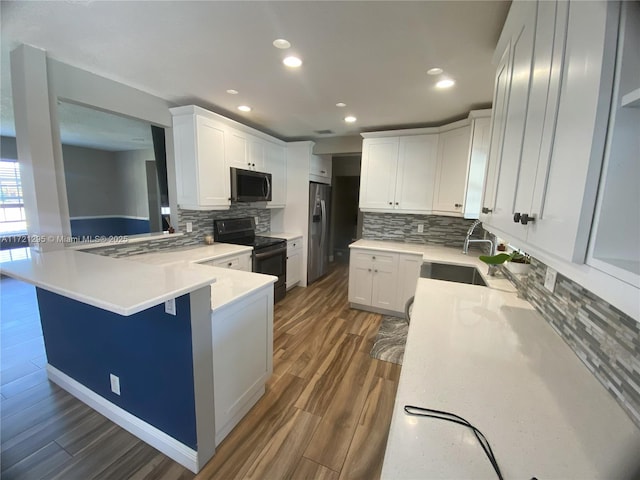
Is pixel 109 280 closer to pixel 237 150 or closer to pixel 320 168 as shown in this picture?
pixel 237 150

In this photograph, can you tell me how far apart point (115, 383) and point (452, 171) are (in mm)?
3666

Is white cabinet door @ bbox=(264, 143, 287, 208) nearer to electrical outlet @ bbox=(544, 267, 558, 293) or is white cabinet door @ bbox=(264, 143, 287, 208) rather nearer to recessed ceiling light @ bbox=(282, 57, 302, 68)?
recessed ceiling light @ bbox=(282, 57, 302, 68)

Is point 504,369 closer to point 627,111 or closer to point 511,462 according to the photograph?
point 511,462

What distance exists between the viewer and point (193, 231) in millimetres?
3188

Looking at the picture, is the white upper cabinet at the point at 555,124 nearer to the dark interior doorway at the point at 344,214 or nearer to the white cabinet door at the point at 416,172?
the white cabinet door at the point at 416,172

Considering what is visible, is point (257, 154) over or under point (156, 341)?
over

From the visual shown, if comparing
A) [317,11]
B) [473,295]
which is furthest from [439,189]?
[317,11]

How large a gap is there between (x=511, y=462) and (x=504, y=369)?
415mm

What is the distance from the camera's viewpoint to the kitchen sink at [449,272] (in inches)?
110

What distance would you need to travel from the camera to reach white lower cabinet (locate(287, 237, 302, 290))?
4072mm

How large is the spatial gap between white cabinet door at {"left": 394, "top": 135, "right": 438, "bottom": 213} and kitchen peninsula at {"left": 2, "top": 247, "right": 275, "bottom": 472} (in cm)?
229

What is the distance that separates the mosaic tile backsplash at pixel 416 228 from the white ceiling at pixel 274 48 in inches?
54.9

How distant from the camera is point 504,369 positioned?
3.14 feet

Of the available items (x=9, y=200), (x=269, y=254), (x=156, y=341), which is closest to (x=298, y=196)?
(x=269, y=254)
